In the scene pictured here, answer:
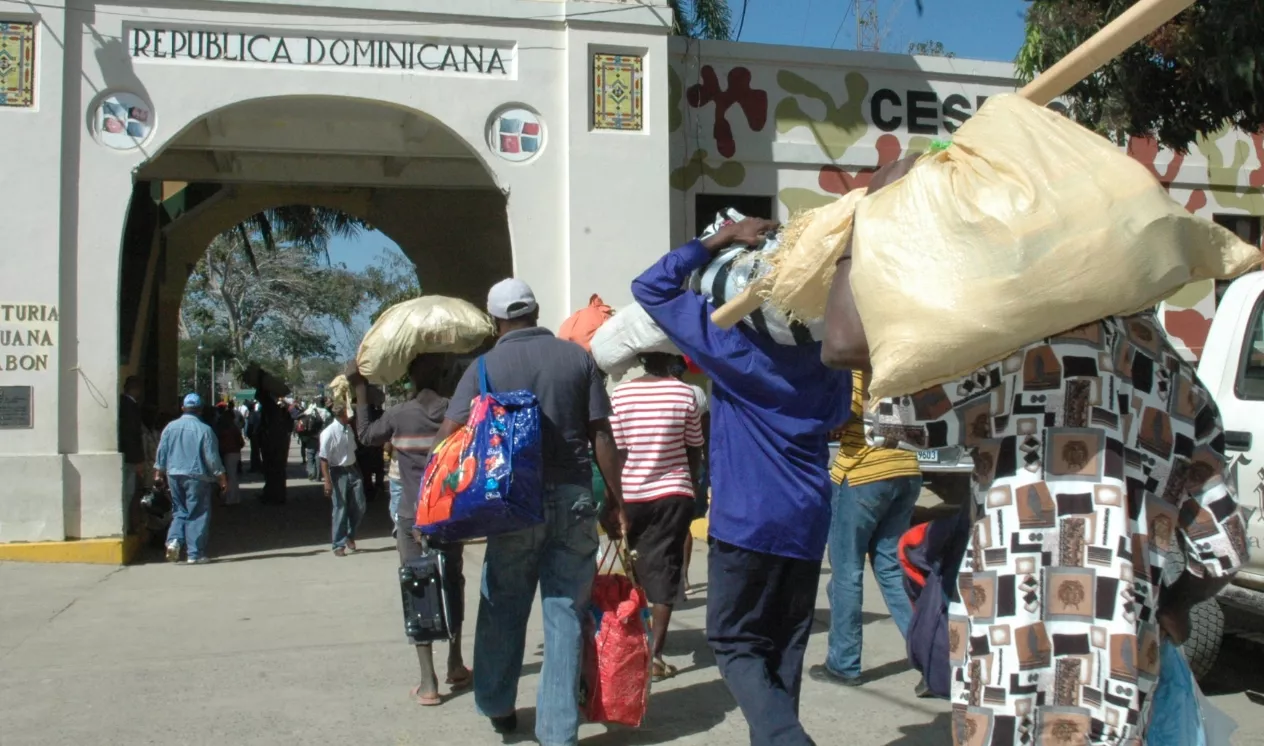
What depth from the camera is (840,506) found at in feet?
18.2

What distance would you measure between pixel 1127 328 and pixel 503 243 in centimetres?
1421

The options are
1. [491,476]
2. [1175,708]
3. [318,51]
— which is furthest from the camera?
[318,51]

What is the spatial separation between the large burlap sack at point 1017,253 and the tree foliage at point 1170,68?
618cm

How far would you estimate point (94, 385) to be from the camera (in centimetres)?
996

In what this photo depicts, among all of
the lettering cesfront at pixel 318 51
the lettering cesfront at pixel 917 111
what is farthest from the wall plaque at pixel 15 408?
the lettering cesfront at pixel 917 111

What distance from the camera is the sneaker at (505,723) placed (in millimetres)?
4824

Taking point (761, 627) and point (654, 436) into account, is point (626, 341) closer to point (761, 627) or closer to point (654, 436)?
point (654, 436)

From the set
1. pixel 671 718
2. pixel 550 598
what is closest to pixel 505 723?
pixel 550 598

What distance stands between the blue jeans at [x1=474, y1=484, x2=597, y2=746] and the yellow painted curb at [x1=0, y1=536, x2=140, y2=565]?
6.42 metres

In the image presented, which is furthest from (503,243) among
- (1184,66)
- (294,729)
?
(294,729)

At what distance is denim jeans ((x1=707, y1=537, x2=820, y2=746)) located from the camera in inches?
145

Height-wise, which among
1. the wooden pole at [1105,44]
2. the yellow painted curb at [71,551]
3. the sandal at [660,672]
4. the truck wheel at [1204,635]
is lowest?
the sandal at [660,672]

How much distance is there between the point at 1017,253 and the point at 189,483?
961 cm

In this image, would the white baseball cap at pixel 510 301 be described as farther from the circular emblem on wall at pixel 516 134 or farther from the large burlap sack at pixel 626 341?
the circular emblem on wall at pixel 516 134
